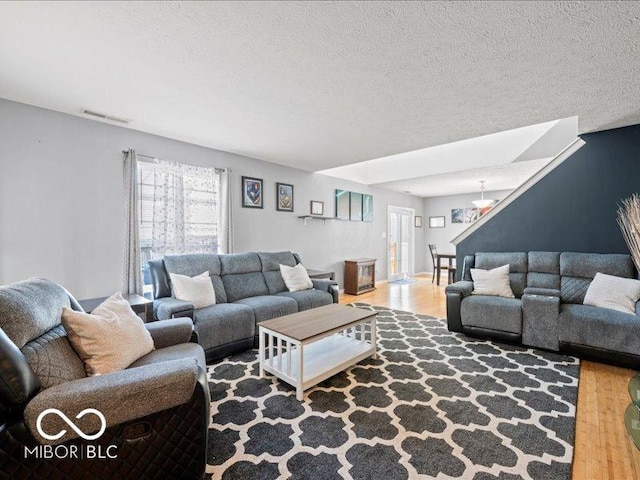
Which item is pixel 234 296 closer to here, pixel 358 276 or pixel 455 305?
pixel 455 305

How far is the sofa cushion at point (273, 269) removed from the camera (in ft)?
12.8

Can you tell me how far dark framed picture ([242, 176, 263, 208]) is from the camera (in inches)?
173

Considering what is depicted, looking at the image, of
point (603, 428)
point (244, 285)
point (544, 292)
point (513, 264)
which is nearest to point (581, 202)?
point (513, 264)

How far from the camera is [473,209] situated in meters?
8.36

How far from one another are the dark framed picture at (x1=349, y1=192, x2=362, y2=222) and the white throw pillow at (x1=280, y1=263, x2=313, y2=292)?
105 inches

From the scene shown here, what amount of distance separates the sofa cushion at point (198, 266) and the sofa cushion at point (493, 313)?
2.84 m

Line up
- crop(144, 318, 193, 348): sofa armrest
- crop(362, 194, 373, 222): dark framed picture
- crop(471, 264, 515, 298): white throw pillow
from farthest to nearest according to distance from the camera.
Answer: crop(362, 194, 373, 222): dark framed picture, crop(471, 264, 515, 298): white throw pillow, crop(144, 318, 193, 348): sofa armrest

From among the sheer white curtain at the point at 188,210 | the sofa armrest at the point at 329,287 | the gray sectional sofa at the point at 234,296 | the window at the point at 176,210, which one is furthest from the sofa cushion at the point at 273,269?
the window at the point at 176,210

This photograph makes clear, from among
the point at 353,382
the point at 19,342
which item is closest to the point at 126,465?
the point at 19,342

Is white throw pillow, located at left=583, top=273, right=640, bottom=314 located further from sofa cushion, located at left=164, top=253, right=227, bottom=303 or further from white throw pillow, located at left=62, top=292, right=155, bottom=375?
white throw pillow, located at left=62, top=292, right=155, bottom=375

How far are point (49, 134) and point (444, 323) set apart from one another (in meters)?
4.92

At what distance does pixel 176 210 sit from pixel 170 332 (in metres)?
2.13

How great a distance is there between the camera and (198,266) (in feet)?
11.2

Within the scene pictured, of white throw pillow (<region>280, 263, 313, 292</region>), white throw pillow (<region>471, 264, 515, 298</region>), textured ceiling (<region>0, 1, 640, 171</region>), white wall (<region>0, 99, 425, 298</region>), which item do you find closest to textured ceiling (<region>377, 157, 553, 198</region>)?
white throw pillow (<region>471, 264, 515, 298</region>)
